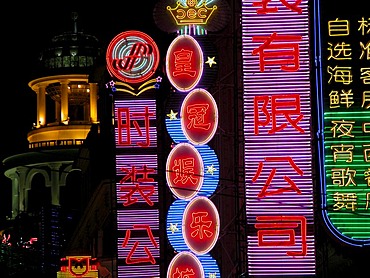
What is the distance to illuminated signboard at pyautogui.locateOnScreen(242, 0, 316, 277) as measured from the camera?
907 inches

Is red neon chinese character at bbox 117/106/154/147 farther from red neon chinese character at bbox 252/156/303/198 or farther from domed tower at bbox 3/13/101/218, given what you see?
domed tower at bbox 3/13/101/218

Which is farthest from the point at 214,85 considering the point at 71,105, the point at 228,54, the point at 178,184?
the point at 71,105

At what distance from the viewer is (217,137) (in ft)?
88.1

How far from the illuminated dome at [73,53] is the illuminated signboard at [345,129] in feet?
162

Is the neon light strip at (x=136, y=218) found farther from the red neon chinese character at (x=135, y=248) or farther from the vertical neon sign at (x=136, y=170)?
the red neon chinese character at (x=135, y=248)

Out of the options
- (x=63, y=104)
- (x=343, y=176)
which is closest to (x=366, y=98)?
(x=343, y=176)

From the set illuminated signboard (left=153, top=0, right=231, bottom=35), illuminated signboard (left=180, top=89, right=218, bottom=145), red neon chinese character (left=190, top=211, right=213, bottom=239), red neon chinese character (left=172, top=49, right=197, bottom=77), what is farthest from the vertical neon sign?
illuminated signboard (left=180, top=89, right=218, bottom=145)

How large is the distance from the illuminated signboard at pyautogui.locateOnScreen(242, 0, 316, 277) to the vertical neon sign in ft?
14.5

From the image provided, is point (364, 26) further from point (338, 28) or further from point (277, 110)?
point (277, 110)

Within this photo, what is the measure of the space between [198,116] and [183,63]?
1.39 m

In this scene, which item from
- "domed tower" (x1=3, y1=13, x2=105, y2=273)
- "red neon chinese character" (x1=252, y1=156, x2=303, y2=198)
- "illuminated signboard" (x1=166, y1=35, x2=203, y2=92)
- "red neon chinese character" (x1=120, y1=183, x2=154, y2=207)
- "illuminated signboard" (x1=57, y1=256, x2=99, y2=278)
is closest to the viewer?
"red neon chinese character" (x1=252, y1=156, x2=303, y2=198)

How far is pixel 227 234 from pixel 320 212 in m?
3.78

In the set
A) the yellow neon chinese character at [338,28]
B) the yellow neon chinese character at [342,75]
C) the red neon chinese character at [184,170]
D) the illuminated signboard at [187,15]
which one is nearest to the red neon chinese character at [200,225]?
the red neon chinese character at [184,170]

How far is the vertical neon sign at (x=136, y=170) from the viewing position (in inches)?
1063
